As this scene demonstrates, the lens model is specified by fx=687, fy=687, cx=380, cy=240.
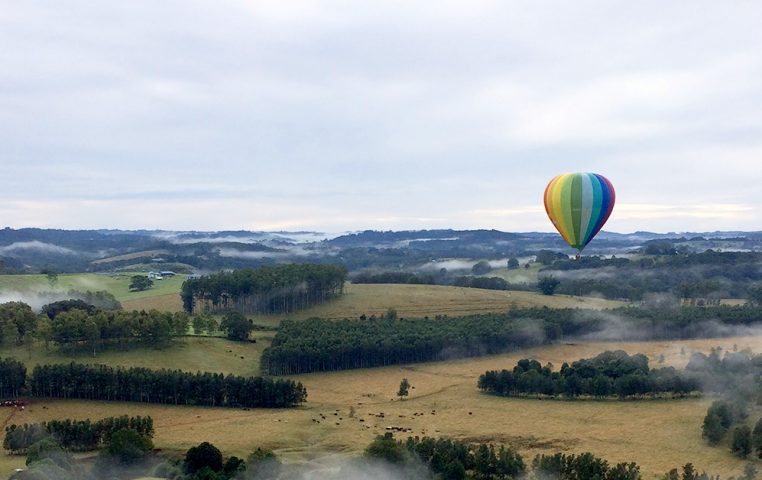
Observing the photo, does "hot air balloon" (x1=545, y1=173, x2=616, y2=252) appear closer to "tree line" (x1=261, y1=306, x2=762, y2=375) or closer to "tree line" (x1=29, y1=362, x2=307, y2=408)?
"tree line" (x1=261, y1=306, x2=762, y2=375)

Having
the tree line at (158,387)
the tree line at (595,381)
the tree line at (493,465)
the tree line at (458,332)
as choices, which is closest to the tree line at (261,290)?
the tree line at (458,332)

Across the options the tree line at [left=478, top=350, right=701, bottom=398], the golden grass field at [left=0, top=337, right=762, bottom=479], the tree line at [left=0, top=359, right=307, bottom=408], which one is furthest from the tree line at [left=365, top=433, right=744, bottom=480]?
the tree line at [left=0, top=359, right=307, bottom=408]

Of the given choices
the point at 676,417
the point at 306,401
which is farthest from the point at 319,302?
the point at 676,417

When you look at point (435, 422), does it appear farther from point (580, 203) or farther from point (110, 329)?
point (110, 329)

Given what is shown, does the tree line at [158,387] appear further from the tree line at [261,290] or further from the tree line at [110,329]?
the tree line at [261,290]

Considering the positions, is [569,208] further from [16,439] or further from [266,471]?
[16,439]

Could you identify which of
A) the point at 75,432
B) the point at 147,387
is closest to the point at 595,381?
the point at 147,387
